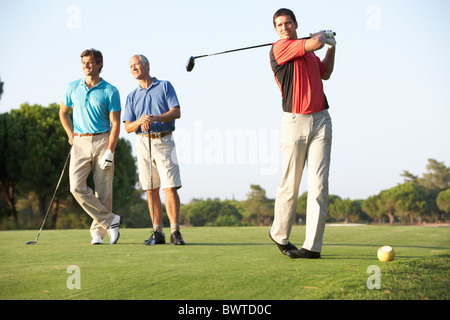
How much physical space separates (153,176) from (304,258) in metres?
3.10

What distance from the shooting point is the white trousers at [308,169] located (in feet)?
18.4

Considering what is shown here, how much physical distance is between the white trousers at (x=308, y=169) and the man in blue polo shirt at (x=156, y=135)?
83.5 inches

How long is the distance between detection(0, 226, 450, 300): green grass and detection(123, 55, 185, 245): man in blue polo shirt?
1.22m

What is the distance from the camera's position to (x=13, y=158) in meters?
33.8

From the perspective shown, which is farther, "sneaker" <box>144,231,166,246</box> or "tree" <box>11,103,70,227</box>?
"tree" <box>11,103,70,227</box>

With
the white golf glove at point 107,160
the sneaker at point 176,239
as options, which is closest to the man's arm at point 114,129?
the white golf glove at point 107,160

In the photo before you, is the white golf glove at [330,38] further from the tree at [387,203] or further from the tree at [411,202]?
the tree at [387,203]

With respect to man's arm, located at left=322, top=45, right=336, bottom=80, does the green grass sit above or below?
below

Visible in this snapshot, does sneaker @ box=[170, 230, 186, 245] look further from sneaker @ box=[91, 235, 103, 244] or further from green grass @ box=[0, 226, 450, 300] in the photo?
sneaker @ box=[91, 235, 103, 244]

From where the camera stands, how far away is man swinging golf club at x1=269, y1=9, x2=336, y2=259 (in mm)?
5594

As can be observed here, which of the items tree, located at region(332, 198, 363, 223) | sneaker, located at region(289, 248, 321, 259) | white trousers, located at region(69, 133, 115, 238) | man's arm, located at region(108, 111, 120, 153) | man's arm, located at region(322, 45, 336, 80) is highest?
man's arm, located at region(322, 45, 336, 80)

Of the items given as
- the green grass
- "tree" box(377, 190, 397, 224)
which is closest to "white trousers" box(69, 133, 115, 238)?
the green grass

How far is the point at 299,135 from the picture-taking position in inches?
223

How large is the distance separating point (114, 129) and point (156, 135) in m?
0.67
